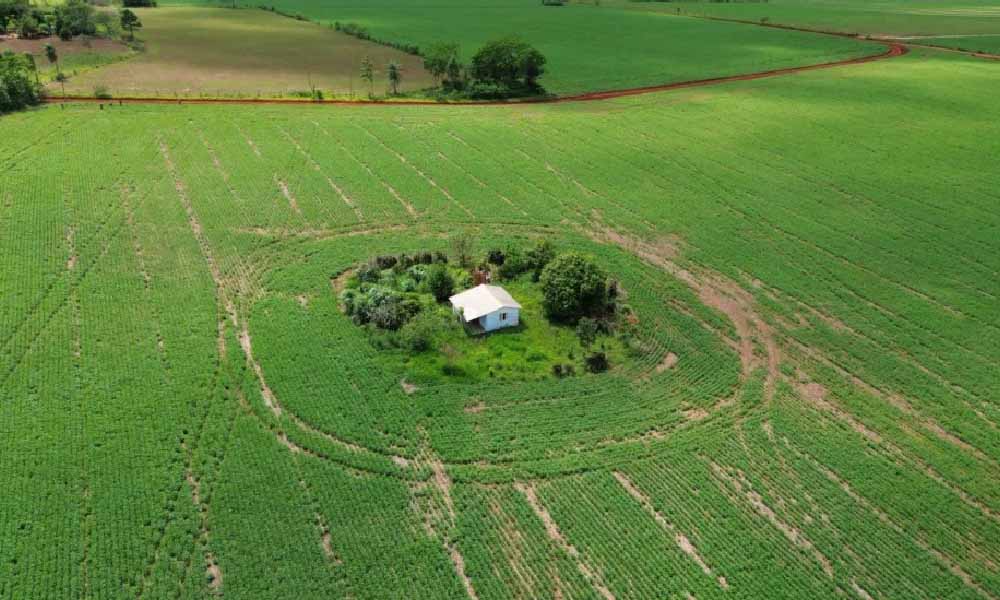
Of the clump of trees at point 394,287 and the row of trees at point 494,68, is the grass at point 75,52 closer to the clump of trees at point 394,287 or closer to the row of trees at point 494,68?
the row of trees at point 494,68

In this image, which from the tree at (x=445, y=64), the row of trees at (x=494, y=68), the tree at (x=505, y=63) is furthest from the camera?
the tree at (x=445, y=64)

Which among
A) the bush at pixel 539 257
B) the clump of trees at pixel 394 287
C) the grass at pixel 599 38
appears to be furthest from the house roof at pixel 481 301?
the grass at pixel 599 38

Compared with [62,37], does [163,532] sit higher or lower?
lower

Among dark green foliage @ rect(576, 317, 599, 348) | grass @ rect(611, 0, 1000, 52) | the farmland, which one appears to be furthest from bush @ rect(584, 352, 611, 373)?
grass @ rect(611, 0, 1000, 52)

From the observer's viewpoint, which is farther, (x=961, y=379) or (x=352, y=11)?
(x=352, y=11)

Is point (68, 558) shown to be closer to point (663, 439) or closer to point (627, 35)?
point (663, 439)

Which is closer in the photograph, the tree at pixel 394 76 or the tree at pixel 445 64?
the tree at pixel 394 76

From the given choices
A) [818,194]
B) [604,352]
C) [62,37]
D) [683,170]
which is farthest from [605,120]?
[62,37]
